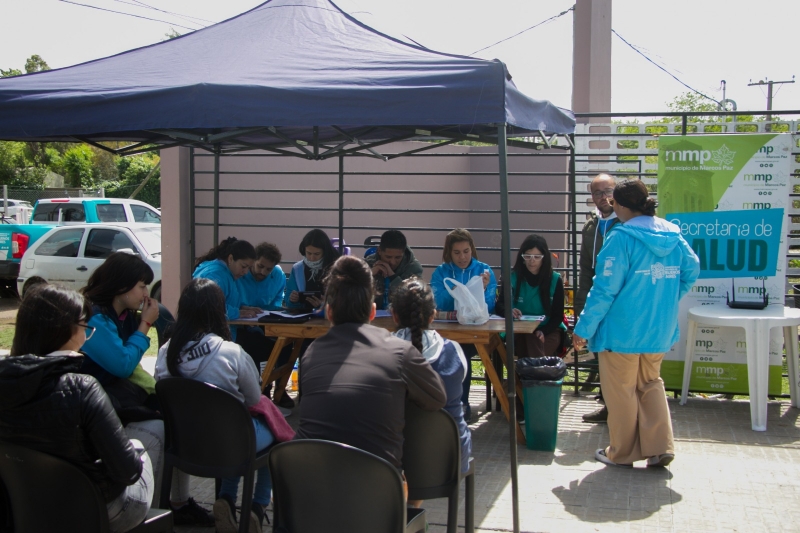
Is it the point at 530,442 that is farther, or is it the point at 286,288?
the point at 286,288

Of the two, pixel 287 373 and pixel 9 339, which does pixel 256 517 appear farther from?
pixel 9 339

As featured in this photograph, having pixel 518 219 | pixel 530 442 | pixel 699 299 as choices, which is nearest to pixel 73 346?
pixel 530 442

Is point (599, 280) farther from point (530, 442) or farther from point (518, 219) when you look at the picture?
point (518, 219)

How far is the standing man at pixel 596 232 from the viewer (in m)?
5.55

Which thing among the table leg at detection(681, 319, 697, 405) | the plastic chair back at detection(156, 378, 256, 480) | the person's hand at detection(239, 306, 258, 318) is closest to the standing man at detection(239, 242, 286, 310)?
the person's hand at detection(239, 306, 258, 318)

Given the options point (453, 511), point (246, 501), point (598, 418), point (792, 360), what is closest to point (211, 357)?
point (246, 501)

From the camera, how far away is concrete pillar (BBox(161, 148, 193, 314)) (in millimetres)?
8836

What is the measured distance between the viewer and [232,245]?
18.1ft

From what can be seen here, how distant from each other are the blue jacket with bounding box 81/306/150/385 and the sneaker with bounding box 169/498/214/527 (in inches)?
31.3

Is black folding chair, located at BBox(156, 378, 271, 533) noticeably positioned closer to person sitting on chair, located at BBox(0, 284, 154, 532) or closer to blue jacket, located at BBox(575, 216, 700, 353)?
person sitting on chair, located at BBox(0, 284, 154, 532)

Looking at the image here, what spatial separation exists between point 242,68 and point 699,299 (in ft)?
13.2

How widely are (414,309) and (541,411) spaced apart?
2.07 meters

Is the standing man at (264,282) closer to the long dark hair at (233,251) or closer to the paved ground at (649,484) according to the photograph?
the long dark hair at (233,251)

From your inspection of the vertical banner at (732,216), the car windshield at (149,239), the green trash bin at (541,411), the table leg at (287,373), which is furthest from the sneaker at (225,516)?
the car windshield at (149,239)
